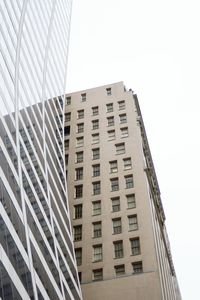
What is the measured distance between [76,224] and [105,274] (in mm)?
8790

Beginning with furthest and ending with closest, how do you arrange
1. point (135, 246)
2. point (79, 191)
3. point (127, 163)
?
point (127, 163), point (79, 191), point (135, 246)

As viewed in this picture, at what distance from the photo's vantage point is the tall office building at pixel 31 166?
Result: 126 feet

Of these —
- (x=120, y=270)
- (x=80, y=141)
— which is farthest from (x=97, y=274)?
(x=80, y=141)

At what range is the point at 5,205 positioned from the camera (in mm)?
37781

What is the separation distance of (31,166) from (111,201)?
14049 mm

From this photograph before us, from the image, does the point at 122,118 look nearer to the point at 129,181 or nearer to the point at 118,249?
the point at 129,181

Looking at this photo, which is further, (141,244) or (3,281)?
(141,244)

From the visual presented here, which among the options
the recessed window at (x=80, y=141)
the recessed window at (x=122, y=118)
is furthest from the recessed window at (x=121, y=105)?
the recessed window at (x=80, y=141)

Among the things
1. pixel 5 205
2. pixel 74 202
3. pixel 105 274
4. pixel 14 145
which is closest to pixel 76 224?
pixel 74 202

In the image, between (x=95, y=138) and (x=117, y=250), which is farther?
(x=95, y=138)

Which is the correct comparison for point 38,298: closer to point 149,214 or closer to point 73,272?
point 73,272

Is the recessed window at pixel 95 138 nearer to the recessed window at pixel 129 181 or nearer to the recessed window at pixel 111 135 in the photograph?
the recessed window at pixel 111 135

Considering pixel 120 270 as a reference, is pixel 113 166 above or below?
above

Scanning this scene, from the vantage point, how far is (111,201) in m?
61.4
